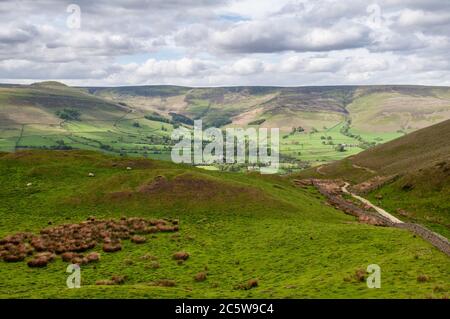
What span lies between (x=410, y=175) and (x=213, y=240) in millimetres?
64571

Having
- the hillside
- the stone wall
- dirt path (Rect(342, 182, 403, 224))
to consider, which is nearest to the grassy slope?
the stone wall

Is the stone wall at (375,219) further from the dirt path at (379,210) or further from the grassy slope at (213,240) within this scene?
the grassy slope at (213,240)

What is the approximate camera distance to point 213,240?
173ft

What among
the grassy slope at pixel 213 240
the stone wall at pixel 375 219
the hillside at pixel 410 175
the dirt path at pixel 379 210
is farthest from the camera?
the hillside at pixel 410 175

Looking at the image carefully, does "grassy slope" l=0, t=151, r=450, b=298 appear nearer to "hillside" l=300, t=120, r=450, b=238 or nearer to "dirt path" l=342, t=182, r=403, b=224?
"dirt path" l=342, t=182, r=403, b=224

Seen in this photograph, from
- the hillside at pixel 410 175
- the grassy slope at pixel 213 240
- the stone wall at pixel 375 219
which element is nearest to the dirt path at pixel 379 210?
the stone wall at pixel 375 219

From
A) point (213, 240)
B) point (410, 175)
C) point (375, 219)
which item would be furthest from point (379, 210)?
point (213, 240)

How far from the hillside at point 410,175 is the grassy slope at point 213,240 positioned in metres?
17.2

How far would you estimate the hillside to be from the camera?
80125 mm

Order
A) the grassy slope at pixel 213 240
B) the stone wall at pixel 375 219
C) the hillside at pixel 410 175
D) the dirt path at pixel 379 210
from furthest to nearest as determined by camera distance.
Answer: the hillside at pixel 410 175
the dirt path at pixel 379 210
the stone wall at pixel 375 219
the grassy slope at pixel 213 240

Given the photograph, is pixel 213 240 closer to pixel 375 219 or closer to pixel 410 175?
pixel 375 219

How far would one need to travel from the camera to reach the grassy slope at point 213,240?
3359 cm

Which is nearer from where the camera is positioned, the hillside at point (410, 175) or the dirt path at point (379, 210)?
the dirt path at point (379, 210)

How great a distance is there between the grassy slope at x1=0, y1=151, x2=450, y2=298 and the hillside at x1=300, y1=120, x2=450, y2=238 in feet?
56.3
